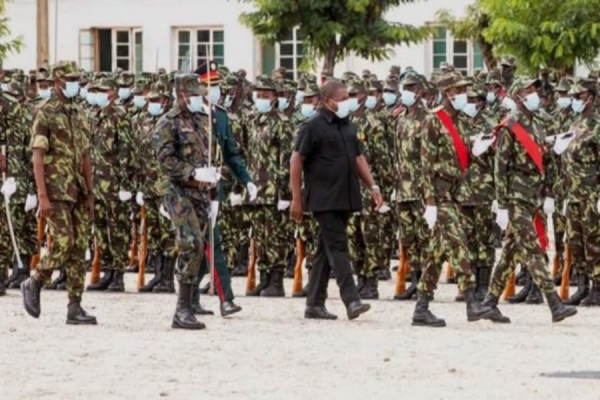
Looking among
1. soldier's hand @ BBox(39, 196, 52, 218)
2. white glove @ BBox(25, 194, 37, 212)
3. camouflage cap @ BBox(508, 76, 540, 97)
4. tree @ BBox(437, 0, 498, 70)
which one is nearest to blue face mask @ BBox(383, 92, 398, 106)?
white glove @ BBox(25, 194, 37, 212)

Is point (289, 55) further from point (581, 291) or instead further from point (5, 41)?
point (581, 291)

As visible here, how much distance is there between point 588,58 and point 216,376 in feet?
62.0

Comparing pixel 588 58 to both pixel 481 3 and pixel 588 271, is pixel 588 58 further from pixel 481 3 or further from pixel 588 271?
pixel 588 271

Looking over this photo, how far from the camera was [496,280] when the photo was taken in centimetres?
1970

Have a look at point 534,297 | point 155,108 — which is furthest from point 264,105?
point 534,297

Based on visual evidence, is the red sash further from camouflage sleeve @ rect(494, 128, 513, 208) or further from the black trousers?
the black trousers

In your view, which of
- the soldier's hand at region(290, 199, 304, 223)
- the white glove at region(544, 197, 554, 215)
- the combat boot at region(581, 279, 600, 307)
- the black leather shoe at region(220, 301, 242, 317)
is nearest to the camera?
the soldier's hand at region(290, 199, 304, 223)

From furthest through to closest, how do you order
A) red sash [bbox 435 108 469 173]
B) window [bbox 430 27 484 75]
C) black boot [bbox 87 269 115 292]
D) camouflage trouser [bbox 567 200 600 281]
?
1. window [bbox 430 27 484 75]
2. black boot [bbox 87 269 115 292]
3. camouflage trouser [bbox 567 200 600 281]
4. red sash [bbox 435 108 469 173]

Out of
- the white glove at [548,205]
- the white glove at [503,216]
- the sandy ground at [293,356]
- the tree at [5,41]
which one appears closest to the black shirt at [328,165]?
the sandy ground at [293,356]

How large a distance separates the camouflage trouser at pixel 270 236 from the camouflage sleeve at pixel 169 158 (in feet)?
13.1

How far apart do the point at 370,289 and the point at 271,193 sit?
1.38 metres

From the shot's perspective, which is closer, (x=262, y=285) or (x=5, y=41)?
(x=262, y=285)

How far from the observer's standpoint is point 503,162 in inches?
759

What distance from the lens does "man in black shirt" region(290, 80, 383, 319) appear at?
19.4 m
